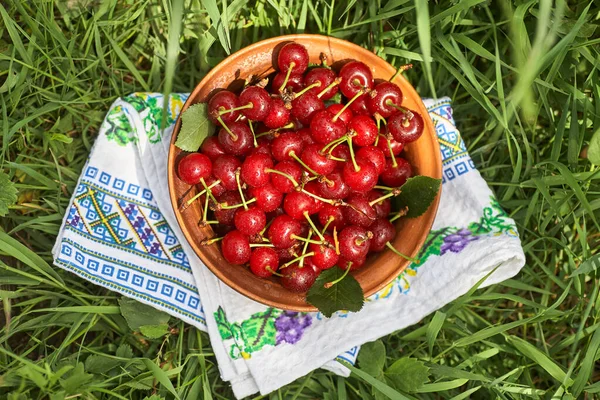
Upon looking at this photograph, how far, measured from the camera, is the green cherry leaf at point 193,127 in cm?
145

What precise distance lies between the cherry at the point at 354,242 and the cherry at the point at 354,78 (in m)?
0.36

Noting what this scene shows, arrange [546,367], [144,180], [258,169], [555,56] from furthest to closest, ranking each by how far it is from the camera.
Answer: [144,180] < [546,367] < [555,56] < [258,169]

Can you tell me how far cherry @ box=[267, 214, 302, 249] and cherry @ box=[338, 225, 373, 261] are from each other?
115 millimetres

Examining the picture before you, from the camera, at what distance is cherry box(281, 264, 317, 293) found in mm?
1444

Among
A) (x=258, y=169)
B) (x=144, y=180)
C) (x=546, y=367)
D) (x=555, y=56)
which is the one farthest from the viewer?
(x=144, y=180)

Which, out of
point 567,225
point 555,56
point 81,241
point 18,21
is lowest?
point 567,225

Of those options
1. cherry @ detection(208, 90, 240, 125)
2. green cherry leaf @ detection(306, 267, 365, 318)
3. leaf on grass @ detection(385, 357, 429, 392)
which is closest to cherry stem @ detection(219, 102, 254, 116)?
cherry @ detection(208, 90, 240, 125)

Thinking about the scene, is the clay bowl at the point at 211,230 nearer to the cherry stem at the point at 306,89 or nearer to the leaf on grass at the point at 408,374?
the cherry stem at the point at 306,89

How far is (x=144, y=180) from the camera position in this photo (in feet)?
5.60

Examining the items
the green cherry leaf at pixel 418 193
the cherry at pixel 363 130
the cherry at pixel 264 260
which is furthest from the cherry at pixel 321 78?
the cherry at pixel 264 260

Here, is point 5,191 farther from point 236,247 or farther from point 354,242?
point 354,242

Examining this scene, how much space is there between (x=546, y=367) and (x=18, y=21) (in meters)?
1.82

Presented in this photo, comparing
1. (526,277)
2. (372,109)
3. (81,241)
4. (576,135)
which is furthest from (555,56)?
(81,241)

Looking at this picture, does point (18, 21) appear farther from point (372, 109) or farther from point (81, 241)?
point (372, 109)
